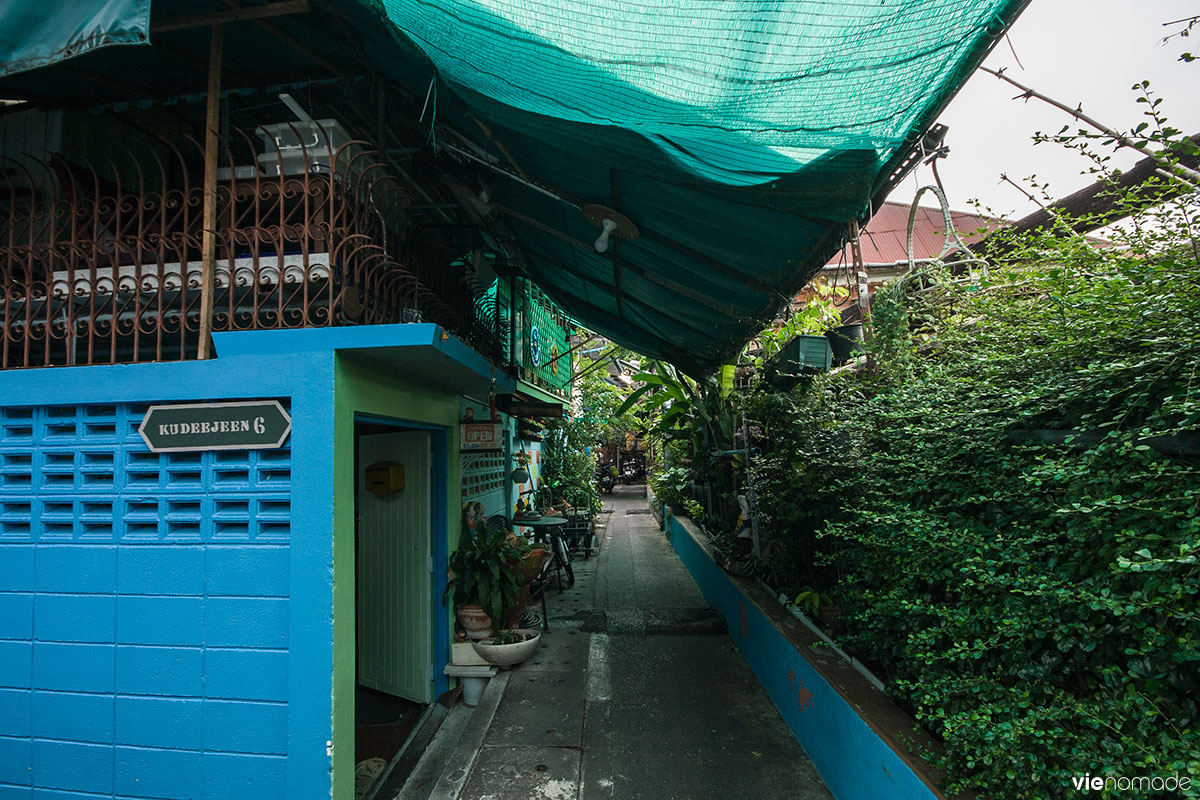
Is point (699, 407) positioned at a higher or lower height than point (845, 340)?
lower

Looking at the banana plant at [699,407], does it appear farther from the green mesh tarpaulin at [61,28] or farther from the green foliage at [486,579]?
the green mesh tarpaulin at [61,28]

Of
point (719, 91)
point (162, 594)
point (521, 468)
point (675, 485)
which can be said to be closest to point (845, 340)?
point (719, 91)

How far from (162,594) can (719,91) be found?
392cm

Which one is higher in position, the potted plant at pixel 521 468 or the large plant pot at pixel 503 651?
the potted plant at pixel 521 468

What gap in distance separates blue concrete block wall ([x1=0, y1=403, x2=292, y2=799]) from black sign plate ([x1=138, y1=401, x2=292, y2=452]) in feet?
0.33

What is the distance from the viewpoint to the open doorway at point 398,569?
5.00 meters

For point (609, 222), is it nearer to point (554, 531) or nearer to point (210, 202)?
point (210, 202)

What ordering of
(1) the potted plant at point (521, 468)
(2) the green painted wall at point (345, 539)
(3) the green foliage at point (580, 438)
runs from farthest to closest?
(3) the green foliage at point (580, 438), (1) the potted plant at point (521, 468), (2) the green painted wall at point (345, 539)

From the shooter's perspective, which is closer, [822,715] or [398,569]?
[822,715]

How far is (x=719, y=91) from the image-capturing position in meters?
2.19

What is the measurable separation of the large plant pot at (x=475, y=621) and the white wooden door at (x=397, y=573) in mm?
297

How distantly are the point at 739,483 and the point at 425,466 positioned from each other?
14.4 feet

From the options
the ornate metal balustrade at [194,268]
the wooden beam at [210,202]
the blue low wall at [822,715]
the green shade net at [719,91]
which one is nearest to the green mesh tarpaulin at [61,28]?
the ornate metal balustrade at [194,268]

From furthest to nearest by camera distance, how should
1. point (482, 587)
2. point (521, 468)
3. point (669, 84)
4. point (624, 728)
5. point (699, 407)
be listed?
point (521, 468)
point (699, 407)
point (482, 587)
point (624, 728)
point (669, 84)
